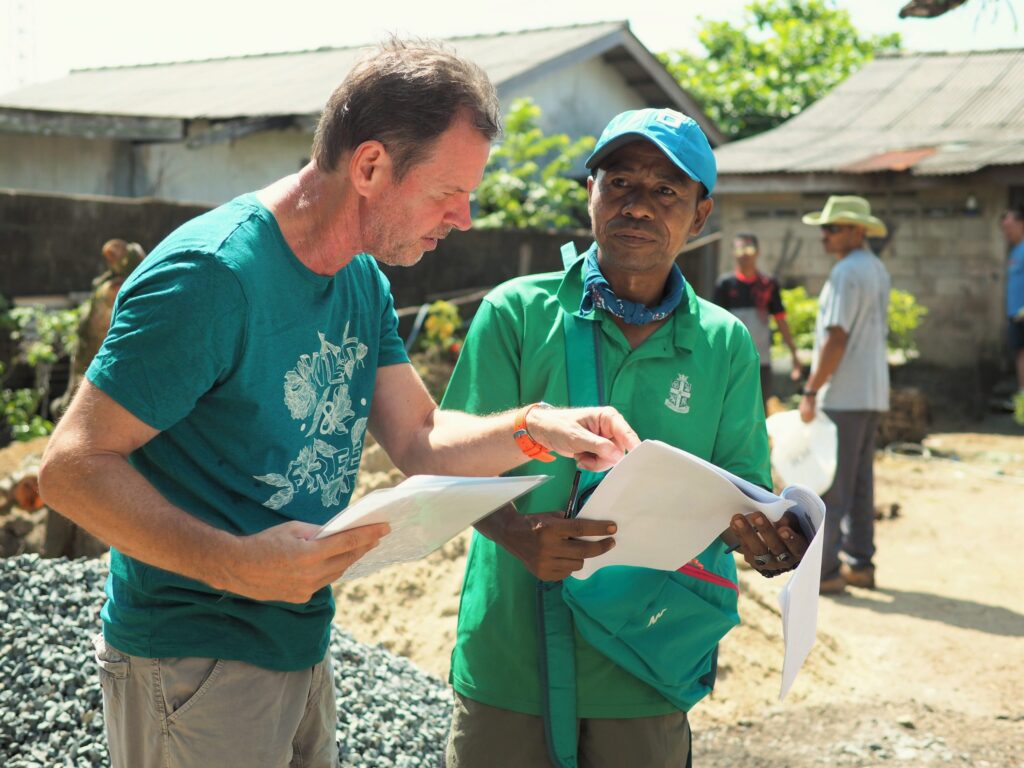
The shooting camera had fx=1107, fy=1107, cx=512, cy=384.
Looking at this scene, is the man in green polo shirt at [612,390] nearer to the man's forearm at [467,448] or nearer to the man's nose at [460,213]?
the man's forearm at [467,448]

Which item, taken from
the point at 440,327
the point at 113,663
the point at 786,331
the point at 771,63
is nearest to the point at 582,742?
the point at 113,663

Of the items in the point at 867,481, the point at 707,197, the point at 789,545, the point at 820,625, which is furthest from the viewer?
the point at 867,481

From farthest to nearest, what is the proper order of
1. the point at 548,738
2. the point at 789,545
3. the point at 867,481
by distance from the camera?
the point at 867,481 < the point at 548,738 < the point at 789,545

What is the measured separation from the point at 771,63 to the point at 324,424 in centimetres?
3406

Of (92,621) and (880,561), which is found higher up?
(92,621)

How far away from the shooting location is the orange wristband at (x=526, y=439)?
7.76ft

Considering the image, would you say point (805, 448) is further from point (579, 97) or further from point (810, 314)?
point (579, 97)

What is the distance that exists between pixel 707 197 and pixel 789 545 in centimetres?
106

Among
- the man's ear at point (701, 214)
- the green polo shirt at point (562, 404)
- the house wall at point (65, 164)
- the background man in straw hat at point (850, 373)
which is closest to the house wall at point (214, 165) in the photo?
the house wall at point (65, 164)

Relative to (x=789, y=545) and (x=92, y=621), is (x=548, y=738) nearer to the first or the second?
(x=789, y=545)

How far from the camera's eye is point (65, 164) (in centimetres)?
1531

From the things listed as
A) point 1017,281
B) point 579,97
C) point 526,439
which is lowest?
point 526,439

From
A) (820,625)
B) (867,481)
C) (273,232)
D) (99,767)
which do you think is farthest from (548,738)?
(867,481)

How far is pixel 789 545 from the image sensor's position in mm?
2182
